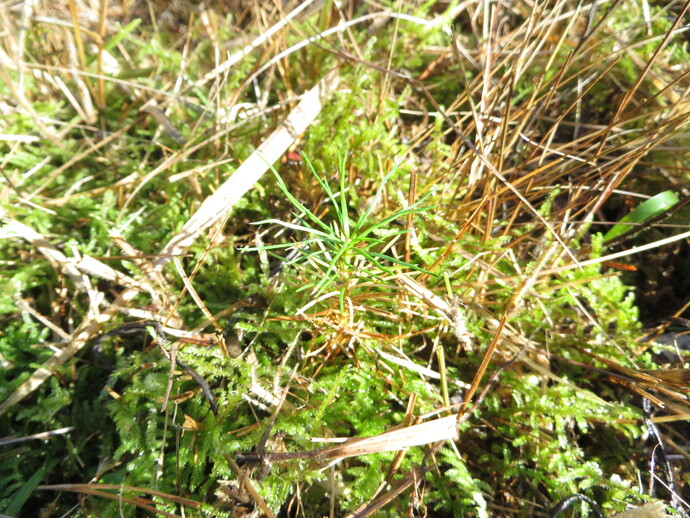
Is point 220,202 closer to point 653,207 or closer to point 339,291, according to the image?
point 339,291

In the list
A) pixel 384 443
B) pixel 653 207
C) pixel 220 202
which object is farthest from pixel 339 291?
pixel 653 207

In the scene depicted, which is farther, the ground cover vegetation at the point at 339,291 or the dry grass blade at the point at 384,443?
the ground cover vegetation at the point at 339,291

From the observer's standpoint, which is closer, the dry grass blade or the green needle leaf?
the dry grass blade

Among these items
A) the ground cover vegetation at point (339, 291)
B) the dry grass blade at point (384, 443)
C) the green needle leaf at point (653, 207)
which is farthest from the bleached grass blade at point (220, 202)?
the green needle leaf at point (653, 207)

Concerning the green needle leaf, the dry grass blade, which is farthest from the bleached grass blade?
the green needle leaf

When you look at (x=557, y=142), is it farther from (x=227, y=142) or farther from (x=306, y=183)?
(x=227, y=142)

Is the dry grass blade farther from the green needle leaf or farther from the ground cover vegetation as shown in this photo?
the green needle leaf

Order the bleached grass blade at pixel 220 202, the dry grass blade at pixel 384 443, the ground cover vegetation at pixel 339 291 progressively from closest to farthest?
the dry grass blade at pixel 384 443
the ground cover vegetation at pixel 339 291
the bleached grass blade at pixel 220 202

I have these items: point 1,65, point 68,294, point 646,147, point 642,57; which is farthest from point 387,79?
point 1,65

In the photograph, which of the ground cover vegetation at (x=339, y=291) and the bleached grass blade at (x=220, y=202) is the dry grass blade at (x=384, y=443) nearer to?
the ground cover vegetation at (x=339, y=291)
